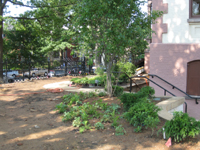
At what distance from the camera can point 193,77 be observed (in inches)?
329

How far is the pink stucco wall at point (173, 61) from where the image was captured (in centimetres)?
826

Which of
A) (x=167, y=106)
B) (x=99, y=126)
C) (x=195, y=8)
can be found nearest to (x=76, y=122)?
(x=99, y=126)

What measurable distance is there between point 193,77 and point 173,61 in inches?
41.0

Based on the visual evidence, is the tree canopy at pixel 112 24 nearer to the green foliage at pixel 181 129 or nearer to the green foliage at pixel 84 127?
the green foliage at pixel 84 127

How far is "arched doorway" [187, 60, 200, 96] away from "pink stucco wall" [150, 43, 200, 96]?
0.17 meters

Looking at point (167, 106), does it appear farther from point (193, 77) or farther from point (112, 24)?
point (193, 77)

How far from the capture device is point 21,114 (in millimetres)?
5707

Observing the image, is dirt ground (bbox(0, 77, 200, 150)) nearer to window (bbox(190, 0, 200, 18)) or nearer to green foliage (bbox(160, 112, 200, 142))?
green foliage (bbox(160, 112, 200, 142))

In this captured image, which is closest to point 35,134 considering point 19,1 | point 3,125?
point 3,125

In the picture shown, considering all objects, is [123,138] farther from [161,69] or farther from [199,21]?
[199,21]

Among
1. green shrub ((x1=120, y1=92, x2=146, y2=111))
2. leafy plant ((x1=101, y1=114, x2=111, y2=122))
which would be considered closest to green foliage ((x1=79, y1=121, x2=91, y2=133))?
leafy plant ((x1=101, y1=114, x2=111, y2=122))

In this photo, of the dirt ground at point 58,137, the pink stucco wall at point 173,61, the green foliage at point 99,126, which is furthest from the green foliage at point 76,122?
the pink stucco wall at point 173,61

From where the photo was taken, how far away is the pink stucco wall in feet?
27.1

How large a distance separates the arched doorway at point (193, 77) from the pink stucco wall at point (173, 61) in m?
0.17
